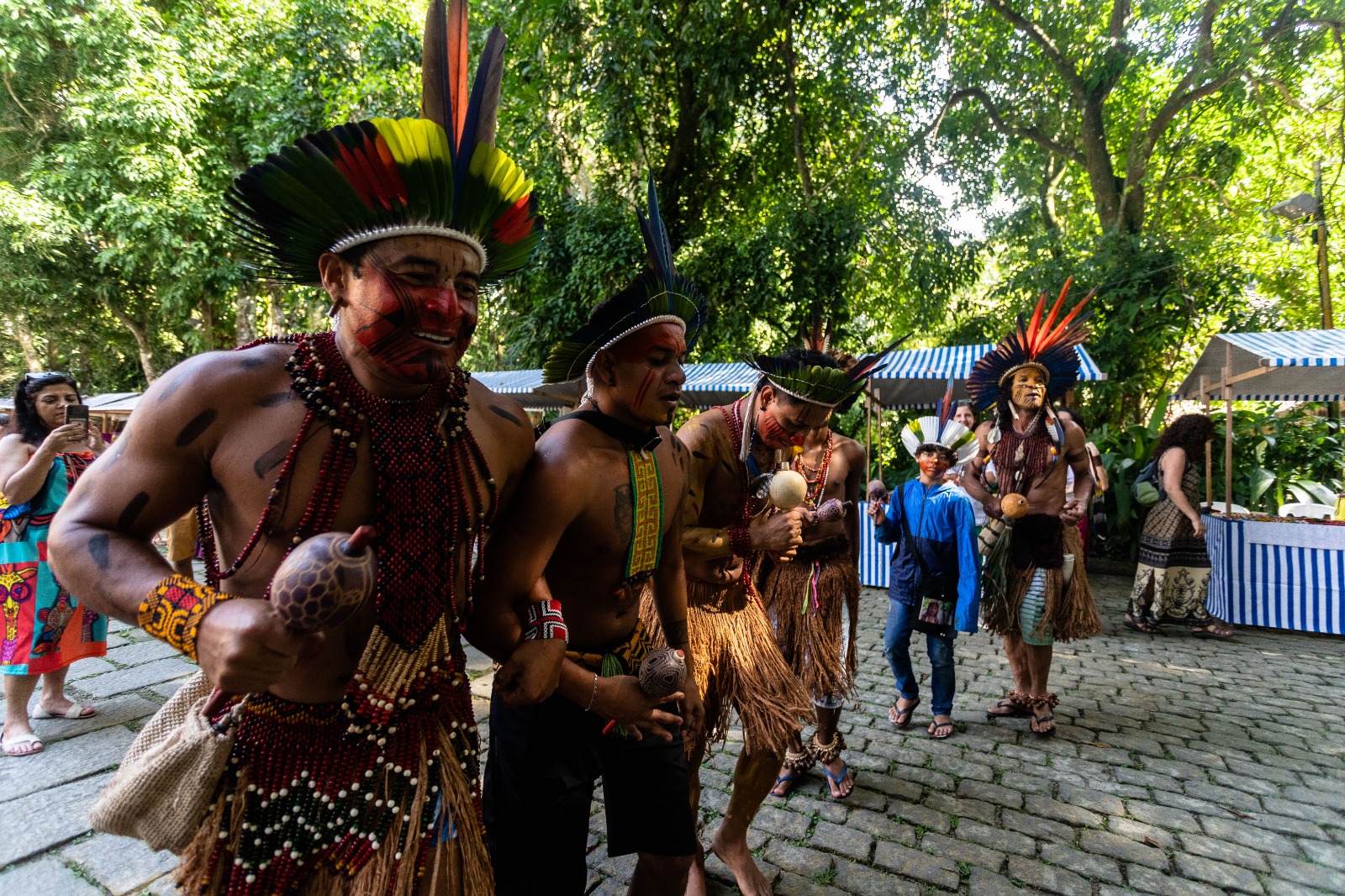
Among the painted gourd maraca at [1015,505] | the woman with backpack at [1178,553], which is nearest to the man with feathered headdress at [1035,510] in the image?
the painted gourd maraca at [1015,505]

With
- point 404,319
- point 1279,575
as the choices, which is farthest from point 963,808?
point 1279,575

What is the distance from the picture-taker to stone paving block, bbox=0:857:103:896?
112 inches

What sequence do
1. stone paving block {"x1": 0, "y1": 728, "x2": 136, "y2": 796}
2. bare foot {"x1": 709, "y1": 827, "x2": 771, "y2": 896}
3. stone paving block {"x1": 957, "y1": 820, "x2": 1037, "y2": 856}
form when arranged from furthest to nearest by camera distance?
stone paving block {"x1": 0, "y1": 728, "x2": 136, "y2": 796}
stone paving block {"x1": 957, "y1": 820, "x2": 1037, "y2": 856}
bare foot {"x1": 709, "y1": 827, "x2": 771, "y2": 896}

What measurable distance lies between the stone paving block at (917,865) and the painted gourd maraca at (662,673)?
6.09 feet

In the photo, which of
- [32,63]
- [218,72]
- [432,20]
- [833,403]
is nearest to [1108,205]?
[833,403]

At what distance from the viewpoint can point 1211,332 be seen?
12.3 meters

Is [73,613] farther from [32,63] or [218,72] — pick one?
[32,63]

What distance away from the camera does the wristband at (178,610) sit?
1.18 metres

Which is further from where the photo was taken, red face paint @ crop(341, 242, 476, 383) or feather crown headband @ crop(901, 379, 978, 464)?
feather crown headband @ crop(901, 379, 978, 464)

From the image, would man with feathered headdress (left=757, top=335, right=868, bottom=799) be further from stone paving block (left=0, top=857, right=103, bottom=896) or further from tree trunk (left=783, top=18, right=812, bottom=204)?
tree trunk (left=783, top=18, right=812, bottom=204)

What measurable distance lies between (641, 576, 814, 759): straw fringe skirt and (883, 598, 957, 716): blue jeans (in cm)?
166

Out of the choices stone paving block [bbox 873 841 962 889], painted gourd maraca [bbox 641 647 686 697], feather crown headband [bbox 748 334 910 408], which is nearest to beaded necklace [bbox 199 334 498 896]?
painted gourd maraca [bbox 641 647 686 697]

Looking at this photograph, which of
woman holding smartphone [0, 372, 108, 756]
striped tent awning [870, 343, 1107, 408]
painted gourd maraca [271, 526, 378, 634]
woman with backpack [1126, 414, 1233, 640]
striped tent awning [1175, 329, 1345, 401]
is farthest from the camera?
striped tent awning [870, 343, 1107, 408]

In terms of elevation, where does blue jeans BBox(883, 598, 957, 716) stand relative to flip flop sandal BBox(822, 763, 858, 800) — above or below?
above
